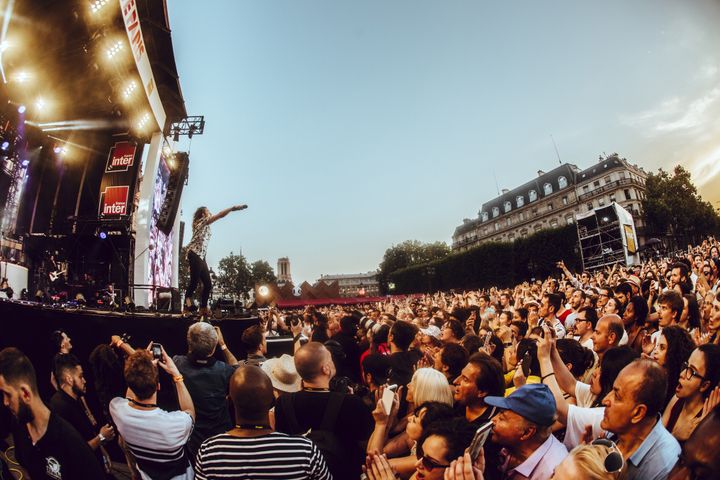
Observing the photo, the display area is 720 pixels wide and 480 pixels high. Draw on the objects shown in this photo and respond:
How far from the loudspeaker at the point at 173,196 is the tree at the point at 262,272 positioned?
46286 mm

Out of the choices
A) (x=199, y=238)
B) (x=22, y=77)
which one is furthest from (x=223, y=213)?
(x=22, y=77)

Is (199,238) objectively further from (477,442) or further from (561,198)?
(561,198)

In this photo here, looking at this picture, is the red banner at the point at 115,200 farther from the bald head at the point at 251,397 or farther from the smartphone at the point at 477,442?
the smartphone at the point at 477,442

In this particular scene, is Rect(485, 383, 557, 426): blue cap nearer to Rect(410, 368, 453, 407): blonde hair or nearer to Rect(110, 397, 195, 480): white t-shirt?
Rect(410, 368, 453, 407): blonde hair

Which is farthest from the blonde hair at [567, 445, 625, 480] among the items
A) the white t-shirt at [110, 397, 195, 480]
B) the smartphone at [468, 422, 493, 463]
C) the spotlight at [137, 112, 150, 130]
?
the spotlight at [137, 112, 150, 130]

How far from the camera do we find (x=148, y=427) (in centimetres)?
257

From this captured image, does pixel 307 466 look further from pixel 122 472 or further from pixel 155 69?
pixel 155 69

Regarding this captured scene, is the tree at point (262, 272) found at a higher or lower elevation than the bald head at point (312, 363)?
higher

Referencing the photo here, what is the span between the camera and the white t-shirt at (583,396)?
2.90m

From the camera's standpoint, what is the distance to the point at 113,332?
5355 millimetres

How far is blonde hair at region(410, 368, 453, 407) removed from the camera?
8.73 feet

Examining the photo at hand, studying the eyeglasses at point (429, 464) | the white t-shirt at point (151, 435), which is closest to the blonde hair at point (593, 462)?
the eyeglasses at point (429, 464)

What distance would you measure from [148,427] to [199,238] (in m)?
5.72

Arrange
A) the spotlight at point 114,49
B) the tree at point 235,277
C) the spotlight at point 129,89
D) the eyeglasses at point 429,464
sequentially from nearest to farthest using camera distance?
1. the eyeglasses at point 429,464
2. the spotlight at point 114,49
3. the spotlight at point 129,89
4. the tree at point 235,277
